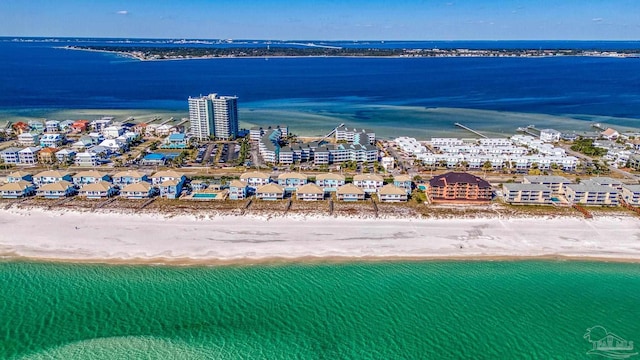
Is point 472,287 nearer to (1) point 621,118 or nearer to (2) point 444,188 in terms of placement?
(2) point 444,188

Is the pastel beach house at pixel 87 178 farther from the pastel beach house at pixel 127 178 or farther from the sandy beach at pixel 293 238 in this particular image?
the sandy beach at pixel 293 238

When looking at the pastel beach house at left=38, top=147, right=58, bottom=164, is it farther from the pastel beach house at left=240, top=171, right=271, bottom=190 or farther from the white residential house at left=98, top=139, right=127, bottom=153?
the pastel beach house at left=240, top=171, right=271, bottom=190

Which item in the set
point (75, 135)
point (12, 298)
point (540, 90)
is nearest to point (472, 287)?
point (12, 298)

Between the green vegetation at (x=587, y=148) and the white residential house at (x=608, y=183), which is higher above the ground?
the green vegetation at (x=587, y=148)

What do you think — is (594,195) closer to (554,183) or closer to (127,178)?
(554,183)

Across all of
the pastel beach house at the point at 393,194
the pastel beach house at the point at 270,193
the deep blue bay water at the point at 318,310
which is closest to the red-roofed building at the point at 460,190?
the pastel beach house at the point at 393,194


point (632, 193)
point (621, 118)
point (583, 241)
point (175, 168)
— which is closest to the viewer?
point (583, 241)

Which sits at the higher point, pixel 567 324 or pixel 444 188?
pixel 444 188

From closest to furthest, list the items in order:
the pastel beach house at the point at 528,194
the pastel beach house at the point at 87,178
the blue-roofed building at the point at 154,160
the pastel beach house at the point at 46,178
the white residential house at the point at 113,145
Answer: the pastel beach house at the point at 528,194 → the pastel beach house at the point at 46,178 → the pastel beach house at the point at 87,178 → the blue-roofed building at the point at 154,160 → the white residential house at the point at 113,145
